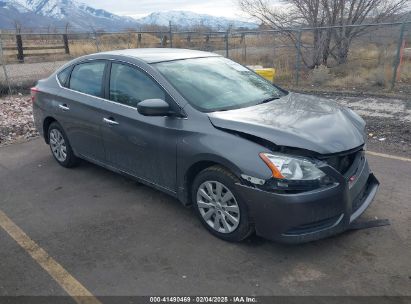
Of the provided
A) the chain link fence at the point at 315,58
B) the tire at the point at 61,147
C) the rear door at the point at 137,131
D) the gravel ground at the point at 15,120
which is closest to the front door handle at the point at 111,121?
the rear door at the point at 137,131

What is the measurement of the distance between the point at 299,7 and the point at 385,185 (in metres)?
10.7

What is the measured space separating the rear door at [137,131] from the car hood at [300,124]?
0.57 m

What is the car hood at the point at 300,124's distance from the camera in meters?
3.25

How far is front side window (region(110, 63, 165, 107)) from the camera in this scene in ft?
13.4

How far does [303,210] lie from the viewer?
3.12m

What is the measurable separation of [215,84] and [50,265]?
7.69 feet

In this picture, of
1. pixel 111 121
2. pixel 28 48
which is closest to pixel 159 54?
pixel 111 121

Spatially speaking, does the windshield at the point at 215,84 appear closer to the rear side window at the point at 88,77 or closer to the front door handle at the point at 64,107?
the rear side window at the point at 88,77

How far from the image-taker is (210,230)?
3752mm

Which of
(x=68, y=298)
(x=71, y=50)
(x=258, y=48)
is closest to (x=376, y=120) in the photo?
A: (x=68, y=298)

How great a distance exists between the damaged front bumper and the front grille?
6 cm

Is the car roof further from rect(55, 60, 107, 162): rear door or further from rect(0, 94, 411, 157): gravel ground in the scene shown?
rect(0, 94, 411, 157): gravel ground

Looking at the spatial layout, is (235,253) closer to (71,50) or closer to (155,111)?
(155,111)

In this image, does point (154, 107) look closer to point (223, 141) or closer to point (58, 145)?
point (223, 141)
